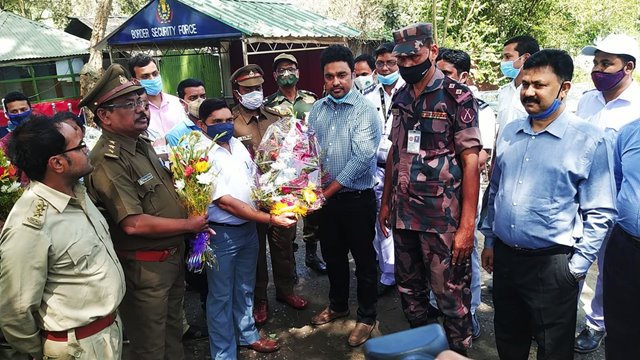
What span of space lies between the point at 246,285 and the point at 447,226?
Result: 1.57 m

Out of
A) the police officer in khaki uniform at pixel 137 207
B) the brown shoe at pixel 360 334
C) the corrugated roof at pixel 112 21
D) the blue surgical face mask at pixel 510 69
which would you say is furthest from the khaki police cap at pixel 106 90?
the corrugated roof at pixel 112 21

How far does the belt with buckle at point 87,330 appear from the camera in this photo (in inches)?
83.1

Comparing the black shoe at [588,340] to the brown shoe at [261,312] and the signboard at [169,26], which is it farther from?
the signboard at [169,26]

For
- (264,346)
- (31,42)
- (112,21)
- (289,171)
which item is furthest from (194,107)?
(112,21)

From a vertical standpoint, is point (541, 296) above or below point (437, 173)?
below

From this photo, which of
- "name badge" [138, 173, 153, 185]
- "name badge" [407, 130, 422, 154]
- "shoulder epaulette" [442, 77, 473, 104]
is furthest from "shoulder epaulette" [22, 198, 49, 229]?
"shoulder epaulette" [442, 77, 473, 104]

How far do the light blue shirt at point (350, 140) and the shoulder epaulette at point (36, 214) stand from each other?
1.96 meters

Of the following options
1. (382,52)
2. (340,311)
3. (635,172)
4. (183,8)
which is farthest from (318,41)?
(635,172)

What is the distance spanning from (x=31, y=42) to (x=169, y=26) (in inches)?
289

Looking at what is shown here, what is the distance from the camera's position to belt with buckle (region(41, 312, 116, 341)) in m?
2.11

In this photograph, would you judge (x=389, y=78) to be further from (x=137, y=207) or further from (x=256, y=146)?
(x=137, y=207)

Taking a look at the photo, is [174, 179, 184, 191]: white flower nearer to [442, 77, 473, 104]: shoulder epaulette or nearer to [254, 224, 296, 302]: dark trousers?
[254, 224, 296, 302]: dark trousers

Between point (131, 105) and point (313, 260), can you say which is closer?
point (131, 105)

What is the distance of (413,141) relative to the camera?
9.66 ft
